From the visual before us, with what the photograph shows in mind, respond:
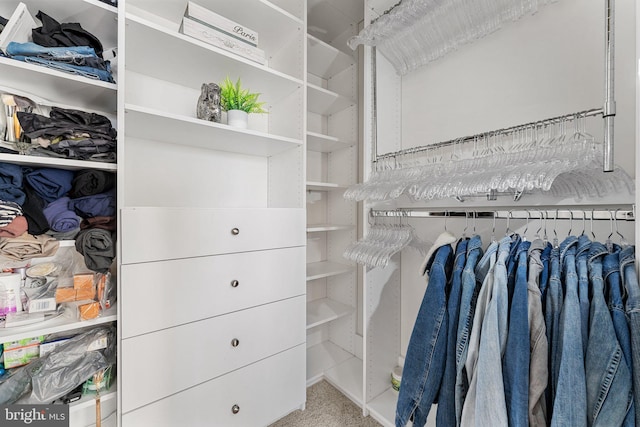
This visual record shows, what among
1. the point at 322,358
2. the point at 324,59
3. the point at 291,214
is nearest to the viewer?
the point at 291,214

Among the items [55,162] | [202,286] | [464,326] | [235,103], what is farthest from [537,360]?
[55,162]

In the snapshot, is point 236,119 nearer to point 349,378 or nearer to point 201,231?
point 201,231

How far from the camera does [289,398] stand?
143cm

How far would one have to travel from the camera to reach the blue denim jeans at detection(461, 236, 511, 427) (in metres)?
0.67

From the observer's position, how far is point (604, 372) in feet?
1.87

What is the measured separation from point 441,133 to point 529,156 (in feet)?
2.06

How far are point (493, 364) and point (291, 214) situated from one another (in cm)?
104

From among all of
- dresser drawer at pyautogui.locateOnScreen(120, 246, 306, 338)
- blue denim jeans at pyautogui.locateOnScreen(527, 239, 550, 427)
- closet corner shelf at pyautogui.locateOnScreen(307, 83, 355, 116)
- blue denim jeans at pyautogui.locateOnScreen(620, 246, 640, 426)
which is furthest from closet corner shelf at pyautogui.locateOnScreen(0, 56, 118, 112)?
blue denim jeans at pyautogui.locateOnScreen(620, 246, 640, 426)

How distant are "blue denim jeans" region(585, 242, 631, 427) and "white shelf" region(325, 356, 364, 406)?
1241 millimetres

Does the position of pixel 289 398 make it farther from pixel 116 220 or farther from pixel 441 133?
pixel 441 133

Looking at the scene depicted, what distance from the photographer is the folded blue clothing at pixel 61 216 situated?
0.98 m

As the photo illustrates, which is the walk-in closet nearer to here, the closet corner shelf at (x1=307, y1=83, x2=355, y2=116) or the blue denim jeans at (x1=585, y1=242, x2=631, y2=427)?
the blue denim jeans at (x1=585, y1=242, x2=631, y2=427)

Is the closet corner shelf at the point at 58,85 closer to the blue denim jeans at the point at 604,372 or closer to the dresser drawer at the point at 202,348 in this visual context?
the dresser drawer at the point at 202,348

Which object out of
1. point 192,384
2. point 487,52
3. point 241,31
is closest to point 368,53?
point 487,52
